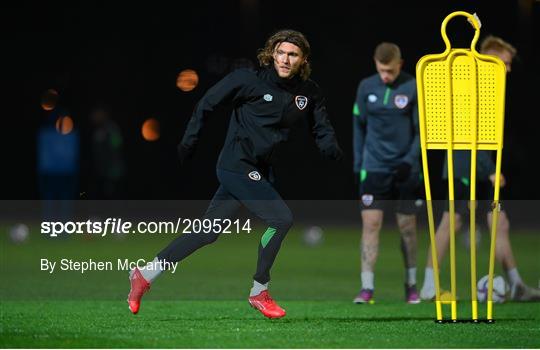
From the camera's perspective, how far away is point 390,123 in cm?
1438

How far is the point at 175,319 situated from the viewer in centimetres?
1227

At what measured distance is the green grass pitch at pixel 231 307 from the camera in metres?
10.8

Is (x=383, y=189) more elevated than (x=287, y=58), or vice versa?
(x=287, y=58)

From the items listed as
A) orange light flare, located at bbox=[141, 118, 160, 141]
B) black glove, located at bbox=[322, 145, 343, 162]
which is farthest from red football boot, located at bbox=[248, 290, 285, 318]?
orange light flare, located at bbox=[141, 118, 160, 141]

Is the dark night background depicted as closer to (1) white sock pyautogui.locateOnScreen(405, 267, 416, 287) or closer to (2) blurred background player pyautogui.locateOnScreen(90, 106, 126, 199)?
(2) blurred background player pyautogui.locateOnScreen(90, 106, 126, 199)

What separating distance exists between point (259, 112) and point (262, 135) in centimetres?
18

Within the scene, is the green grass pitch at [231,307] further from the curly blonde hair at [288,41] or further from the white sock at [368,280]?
the curly blonde hair at [288,41]

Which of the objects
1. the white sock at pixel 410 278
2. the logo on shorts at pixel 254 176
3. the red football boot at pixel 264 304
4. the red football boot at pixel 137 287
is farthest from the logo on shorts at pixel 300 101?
the white sock at pixel 410 278

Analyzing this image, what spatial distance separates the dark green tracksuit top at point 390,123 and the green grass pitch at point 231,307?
1.36 meters

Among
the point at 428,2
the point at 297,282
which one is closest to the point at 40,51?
the point at 428,2

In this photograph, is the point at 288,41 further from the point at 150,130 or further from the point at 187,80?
the point at 150,130

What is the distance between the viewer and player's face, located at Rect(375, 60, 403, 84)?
14180 millimetres

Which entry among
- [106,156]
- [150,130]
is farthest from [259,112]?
[150,130]

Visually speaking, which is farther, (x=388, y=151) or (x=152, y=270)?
(x=388, y=151)
